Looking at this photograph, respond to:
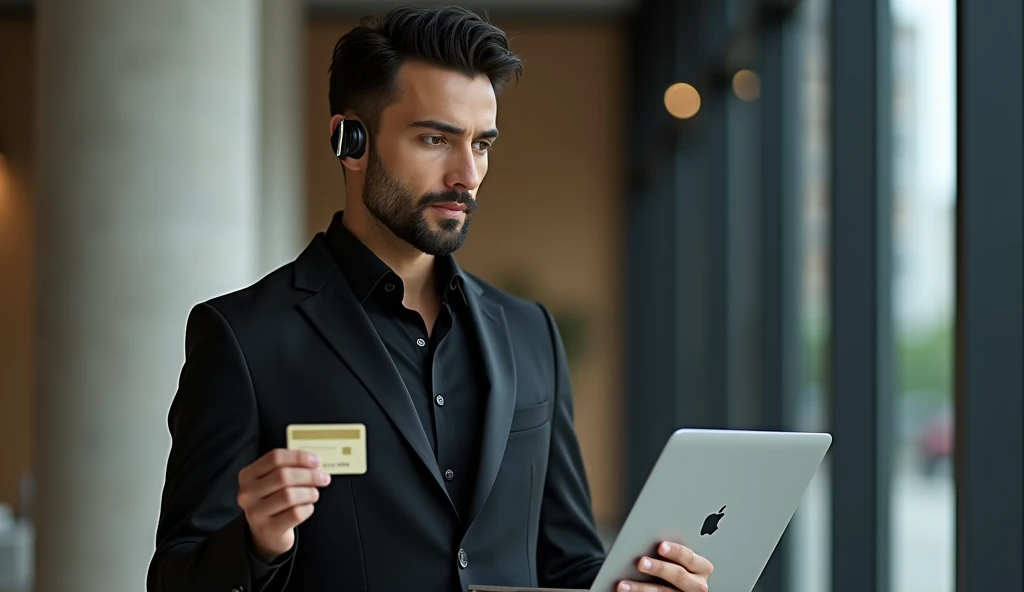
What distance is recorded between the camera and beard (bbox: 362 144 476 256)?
1.80m

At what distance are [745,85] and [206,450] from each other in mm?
4466

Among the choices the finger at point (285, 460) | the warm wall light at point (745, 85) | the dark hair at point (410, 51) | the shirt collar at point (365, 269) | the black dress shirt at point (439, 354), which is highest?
the warm wall light at point (745, 85)

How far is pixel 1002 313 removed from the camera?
2307mm

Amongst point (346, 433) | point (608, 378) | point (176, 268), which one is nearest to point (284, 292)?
point (346, 433)

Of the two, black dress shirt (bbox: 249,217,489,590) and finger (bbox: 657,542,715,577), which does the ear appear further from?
finger (bbox: 657,542,715,577)

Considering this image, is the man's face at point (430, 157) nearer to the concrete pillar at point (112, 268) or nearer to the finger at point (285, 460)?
the finger at point (285, 460)

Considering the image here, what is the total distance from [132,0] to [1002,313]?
2.72 meters

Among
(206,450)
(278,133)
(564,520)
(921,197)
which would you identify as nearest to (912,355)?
(921,197)

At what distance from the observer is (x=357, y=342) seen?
1.81 m

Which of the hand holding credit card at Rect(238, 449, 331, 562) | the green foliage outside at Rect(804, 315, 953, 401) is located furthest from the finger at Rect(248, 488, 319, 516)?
the green foliage outside at Rect(804, 315, 953, 401)

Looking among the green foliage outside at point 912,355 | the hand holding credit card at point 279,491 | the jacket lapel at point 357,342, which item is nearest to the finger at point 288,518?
the hand holding credit card at point 279,491

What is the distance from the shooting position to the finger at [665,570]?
168 centimetres

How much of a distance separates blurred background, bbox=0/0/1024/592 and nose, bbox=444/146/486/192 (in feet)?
3.23

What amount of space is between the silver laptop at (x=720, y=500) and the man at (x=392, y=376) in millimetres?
30
